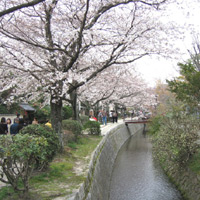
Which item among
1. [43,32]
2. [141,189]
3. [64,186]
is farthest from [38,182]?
[43,32]

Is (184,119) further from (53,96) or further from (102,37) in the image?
(53,96)

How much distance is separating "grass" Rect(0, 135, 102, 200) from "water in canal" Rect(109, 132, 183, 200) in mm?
2255

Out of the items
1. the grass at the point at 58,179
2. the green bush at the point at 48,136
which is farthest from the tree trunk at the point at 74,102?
the green bush at the point at 48,136

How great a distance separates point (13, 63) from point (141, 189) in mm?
7764

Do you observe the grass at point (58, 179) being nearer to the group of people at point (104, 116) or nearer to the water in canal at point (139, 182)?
the water in canal at point (139, 182)

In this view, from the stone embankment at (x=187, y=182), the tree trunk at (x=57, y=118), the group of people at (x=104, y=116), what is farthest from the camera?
the group of people at (x=104, y=116)

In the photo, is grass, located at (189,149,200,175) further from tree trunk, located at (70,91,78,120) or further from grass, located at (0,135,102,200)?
tree trunk, located at (70,91,78,120)

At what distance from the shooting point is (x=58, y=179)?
6441 mm

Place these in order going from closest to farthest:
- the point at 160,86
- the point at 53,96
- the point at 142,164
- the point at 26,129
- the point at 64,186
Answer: the point at 64,186 → the point at 26,129 → the point at 53,96 → the point at 142,164 → the point at 160,86

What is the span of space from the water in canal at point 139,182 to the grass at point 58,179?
225 centimetres

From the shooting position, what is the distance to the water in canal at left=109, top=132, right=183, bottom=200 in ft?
30.9

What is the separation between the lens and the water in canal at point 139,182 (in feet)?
30.9

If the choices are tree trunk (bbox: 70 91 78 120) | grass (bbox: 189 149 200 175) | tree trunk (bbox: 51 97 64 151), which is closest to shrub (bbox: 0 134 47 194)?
tree trunk (bbox: 51 97 64 151)

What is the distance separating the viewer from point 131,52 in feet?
31.8
